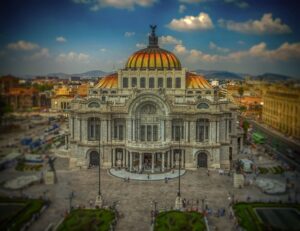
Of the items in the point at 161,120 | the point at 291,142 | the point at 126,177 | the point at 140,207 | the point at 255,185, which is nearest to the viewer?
the point at 140,207

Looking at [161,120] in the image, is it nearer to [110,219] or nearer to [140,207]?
[140,207]

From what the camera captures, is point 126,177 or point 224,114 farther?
point 224,114

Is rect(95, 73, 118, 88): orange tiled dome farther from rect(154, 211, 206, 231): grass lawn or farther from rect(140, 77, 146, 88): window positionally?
rect(154, 211, 206, 231): grass lawn

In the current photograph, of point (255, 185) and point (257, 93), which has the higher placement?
point (257, 93)

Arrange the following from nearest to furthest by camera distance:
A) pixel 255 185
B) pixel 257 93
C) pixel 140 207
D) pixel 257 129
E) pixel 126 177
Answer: pixel 140 207
pixel 255 185
pixel 126 177
pixel 257 129
pixel 257 93

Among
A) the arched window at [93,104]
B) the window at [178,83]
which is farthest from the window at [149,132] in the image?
the window at [178,83]

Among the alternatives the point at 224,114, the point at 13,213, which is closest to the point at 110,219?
the point at 13,213

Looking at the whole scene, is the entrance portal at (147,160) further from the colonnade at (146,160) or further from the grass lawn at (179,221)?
the grass lawn at (179,221)

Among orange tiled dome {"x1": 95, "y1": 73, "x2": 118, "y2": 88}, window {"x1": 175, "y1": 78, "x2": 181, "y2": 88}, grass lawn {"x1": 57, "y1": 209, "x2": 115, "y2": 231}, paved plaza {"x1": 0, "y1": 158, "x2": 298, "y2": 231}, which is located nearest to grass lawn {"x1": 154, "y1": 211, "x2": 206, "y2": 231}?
paved plaza {"x1": 0, "y1": 158, "x2": 298, "y2": 231}
